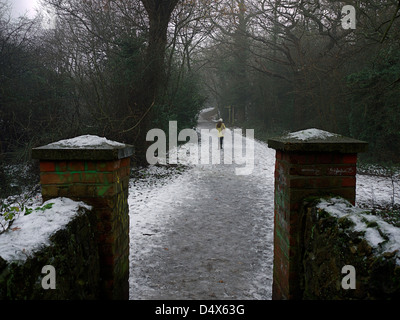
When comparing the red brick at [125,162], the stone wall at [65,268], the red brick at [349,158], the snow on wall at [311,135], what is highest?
the snow on wall at [311,135]

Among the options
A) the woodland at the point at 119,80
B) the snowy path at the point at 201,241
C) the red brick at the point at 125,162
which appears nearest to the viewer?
the red brick at the point at 125,162

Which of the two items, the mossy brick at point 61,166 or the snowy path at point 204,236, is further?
the snowy path at point 204,236

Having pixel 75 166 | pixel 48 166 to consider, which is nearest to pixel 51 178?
pixel 48 166

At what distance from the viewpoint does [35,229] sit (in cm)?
174

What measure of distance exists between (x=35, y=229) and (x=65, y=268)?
0.96 feet

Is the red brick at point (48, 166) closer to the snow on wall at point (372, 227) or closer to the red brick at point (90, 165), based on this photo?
the red brick at point (90, 165)

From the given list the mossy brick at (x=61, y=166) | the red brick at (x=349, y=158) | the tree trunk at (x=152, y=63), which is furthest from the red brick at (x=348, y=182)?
the tree trunk at (x=152, y=63)

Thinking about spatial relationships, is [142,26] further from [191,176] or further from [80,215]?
[80,215]

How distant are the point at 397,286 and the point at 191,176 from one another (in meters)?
8.67

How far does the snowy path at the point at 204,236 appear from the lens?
3422 mm

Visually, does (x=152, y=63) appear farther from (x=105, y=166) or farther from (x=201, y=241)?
(x=105, y=166)

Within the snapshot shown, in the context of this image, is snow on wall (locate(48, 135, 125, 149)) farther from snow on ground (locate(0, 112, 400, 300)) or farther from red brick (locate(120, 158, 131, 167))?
red brick (locate(120, 158, 131, 167))

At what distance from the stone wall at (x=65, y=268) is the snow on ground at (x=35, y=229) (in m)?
0.04
